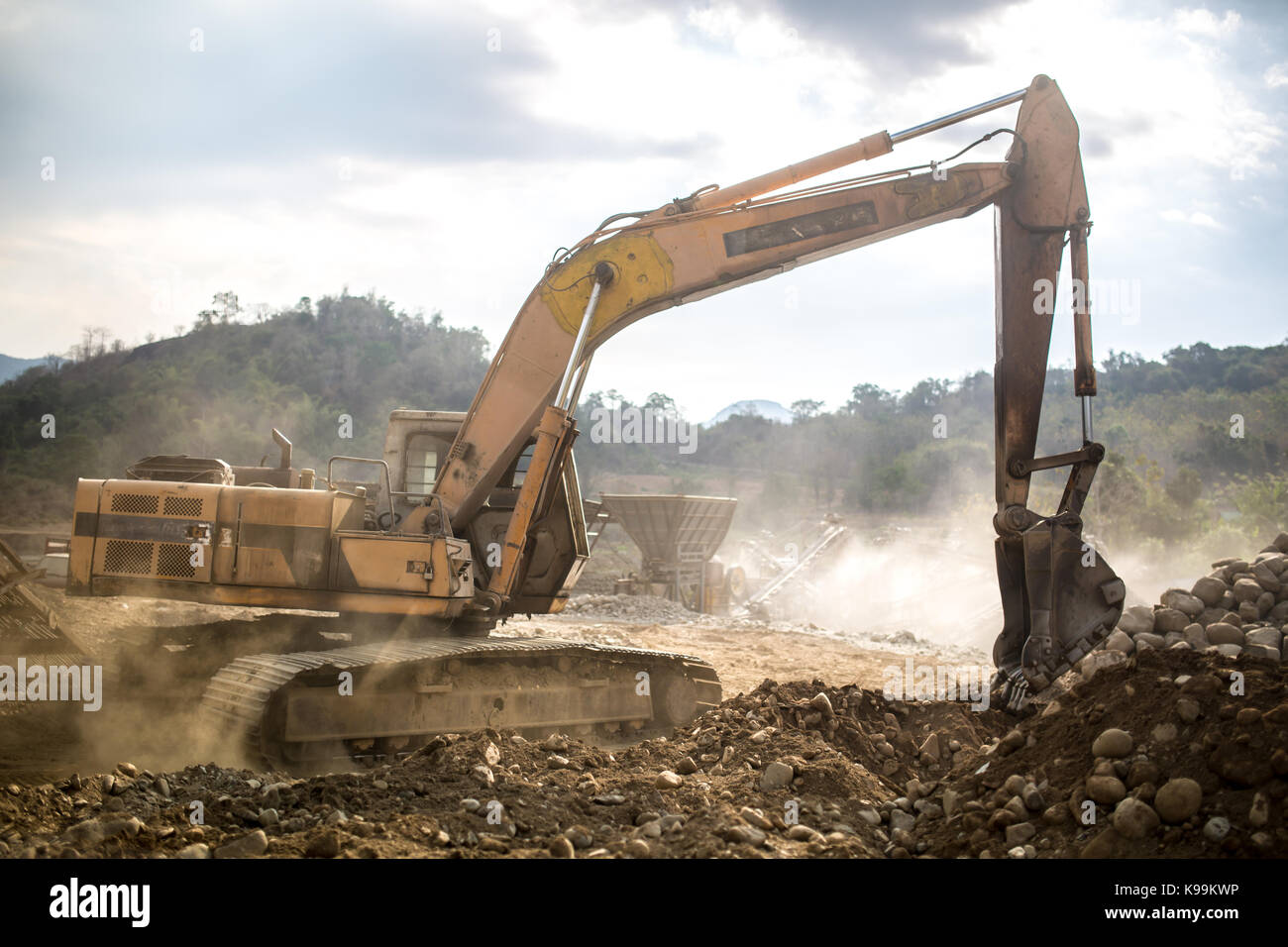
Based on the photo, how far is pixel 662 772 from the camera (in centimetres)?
492

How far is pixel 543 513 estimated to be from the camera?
6.84 metres

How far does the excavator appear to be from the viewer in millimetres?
6008

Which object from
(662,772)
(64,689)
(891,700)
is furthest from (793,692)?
(64,689)


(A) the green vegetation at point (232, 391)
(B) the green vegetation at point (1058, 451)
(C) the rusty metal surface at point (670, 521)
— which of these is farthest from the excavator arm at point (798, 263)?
(A) the green vegetation at point (232, 391)

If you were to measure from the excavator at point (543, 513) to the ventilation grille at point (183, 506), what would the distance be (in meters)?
0.01

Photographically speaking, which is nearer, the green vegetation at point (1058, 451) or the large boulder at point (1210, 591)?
the large boulder at point (1210, 591)

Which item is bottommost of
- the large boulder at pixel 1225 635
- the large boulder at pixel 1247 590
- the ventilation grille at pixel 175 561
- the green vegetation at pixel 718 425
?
the large boulder at pixel 1225 635

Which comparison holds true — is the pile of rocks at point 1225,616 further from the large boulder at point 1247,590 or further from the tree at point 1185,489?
the tree at point 1185,489

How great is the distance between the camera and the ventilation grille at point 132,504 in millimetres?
6461

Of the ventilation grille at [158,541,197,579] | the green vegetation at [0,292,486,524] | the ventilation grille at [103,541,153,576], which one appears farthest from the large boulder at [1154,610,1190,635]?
the green vegetation at [0,292,486,524]
